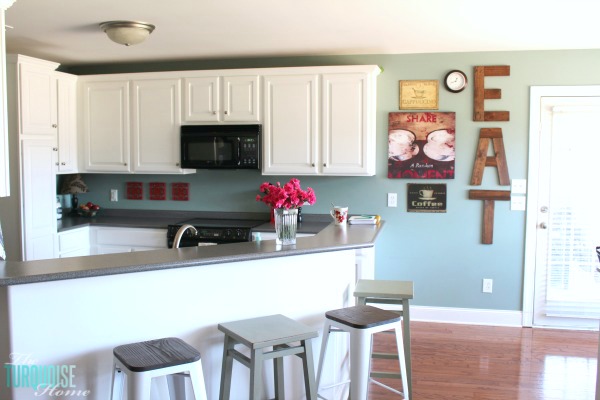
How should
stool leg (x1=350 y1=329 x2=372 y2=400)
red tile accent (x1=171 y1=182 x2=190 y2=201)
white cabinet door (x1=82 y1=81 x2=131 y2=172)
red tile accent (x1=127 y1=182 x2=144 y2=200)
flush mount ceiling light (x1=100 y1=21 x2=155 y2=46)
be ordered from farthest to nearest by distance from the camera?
red tile accent (x1=127 y1=182 x2=144 y2=200) → red tile accent (x1=171 y1=182 x2=190 y2=201) → white cabinet door (x1=82 y1=81 x2=131 y2=172) → flush mount ceiling light (x1=100 y1=21 x2=155 y2=46) → stool leg (x1=350 y1=329 x2=372 y2=400)

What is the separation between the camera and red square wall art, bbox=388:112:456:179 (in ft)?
15.8

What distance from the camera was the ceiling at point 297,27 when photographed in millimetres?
3465

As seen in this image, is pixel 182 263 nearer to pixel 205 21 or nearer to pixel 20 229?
pixel 205 21

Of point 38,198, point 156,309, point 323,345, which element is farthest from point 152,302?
point 38,198

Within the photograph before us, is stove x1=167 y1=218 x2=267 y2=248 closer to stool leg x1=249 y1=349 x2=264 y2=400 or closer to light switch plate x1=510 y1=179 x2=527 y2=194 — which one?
light switch plate x1=510 y1=179 x2=527 y2=194

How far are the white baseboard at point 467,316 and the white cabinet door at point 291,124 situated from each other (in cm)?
149

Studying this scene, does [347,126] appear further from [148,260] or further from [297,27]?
[148,260]

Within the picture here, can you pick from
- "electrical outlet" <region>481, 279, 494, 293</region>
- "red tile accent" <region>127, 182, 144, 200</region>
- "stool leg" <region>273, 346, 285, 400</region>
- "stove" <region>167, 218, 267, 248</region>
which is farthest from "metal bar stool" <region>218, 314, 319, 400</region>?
"red tile accent" <region>127, 182, 144, 200</region>

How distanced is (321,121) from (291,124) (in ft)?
0.80

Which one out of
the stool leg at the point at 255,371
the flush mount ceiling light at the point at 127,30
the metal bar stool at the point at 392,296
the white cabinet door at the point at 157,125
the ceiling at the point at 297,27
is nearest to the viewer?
the stool leg at the point at 255,371

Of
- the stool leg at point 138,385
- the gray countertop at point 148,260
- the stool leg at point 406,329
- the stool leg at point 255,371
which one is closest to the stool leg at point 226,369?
the stool leg at point 255,371

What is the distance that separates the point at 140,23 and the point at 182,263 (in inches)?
81.9

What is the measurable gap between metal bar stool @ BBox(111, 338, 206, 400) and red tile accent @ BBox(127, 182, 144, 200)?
328cm

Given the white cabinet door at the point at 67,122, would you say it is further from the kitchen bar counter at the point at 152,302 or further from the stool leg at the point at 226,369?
the stool leg at the point at 226,369
